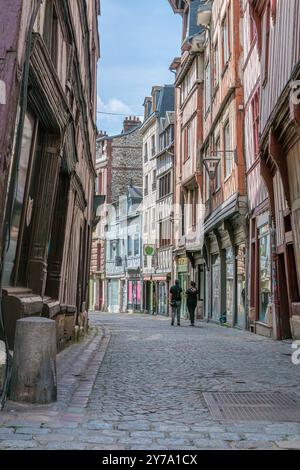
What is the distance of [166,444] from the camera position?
382 cm

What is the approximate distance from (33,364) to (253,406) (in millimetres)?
1960

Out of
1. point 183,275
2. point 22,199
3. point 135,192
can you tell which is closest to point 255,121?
point 22,199

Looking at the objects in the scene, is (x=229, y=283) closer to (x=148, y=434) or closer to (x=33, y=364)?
(x=33, y=364)

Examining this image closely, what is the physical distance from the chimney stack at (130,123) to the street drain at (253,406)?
4774 centimetres

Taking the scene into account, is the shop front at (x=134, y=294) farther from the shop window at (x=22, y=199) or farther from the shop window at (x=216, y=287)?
the shop window at (x=22, y=199)

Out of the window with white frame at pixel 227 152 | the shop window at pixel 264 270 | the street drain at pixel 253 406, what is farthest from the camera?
the window with white frame at pixel 227 152

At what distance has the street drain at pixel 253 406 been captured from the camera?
4.80m

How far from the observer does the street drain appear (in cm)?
480

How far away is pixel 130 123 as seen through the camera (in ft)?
173

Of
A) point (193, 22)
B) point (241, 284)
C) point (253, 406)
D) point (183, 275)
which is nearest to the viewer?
point (253, 406)

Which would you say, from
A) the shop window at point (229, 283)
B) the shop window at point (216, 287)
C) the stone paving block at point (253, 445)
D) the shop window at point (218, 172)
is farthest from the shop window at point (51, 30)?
the shop window at point (216, 287)

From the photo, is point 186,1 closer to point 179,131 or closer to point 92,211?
point 179,131
